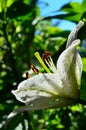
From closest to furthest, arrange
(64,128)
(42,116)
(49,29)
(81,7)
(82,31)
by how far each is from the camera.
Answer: (82,31) < (81,7) < (64,128) < (42,116) < (49,29)

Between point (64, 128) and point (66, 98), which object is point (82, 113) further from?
point (66, 98)

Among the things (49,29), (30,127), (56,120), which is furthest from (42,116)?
Answer: (49,29)

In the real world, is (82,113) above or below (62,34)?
below

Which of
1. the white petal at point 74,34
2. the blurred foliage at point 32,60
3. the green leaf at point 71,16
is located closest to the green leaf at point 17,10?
the blurred foliage at point 32,60

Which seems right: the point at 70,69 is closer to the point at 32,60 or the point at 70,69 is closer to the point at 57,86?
the point at 57,86

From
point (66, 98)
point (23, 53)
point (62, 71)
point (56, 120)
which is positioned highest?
point (62, 71)

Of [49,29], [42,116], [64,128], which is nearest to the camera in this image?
[64,128]

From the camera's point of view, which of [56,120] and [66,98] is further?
[56,120]

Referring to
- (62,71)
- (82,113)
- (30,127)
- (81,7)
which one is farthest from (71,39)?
(82,113)

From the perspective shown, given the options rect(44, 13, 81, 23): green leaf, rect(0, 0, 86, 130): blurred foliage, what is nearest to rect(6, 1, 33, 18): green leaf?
rect(0, 0, 86, 130): blurred foliage
